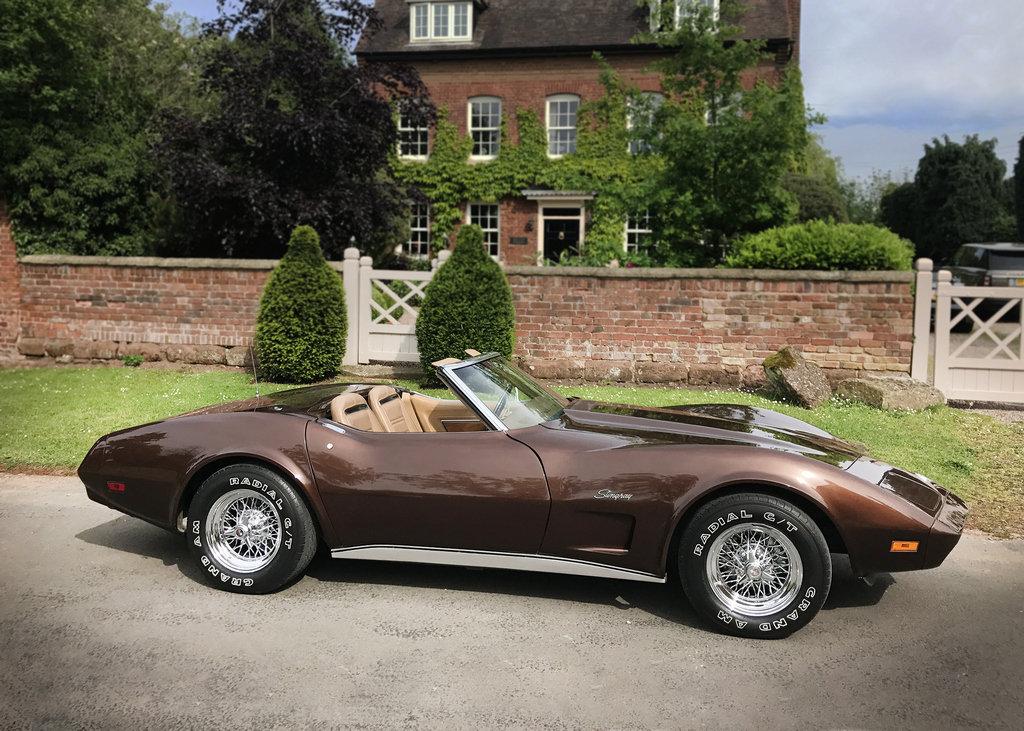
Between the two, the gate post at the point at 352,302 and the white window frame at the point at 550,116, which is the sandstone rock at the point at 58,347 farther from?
the white window frame at the point at 550,116

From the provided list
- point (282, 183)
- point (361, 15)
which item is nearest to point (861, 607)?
point (282, 183)

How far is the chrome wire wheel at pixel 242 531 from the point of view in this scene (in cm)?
446

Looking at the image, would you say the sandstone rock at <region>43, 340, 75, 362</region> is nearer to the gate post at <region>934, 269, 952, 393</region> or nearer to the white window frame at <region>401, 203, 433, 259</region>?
the gate post at <region>934, 269, 952, 393</region>

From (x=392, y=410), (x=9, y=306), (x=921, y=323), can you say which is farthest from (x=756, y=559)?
(x=9, y=306)

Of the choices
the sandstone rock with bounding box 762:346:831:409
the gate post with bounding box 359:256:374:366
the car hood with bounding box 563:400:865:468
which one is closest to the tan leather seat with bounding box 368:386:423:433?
the car hood with bounding box 563:400:865:468

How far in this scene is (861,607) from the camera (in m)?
4.36

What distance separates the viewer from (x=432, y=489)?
4234 mm

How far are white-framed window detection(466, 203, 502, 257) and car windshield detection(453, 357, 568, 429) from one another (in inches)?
862

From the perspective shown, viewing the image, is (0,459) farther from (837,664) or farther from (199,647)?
(837,664)

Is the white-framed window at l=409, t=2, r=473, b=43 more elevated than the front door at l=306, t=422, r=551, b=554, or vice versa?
the white-framed window at l=409, t=2, r=473, b=43

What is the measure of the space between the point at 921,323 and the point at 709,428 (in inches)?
291

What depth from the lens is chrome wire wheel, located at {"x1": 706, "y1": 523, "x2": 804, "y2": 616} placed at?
12.8 feet

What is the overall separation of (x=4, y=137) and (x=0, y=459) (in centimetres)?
921

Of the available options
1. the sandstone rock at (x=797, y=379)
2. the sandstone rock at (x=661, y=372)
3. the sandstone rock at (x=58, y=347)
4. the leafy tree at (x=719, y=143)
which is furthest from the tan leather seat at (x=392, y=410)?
the sandstone rock at (x=58, y=347)
